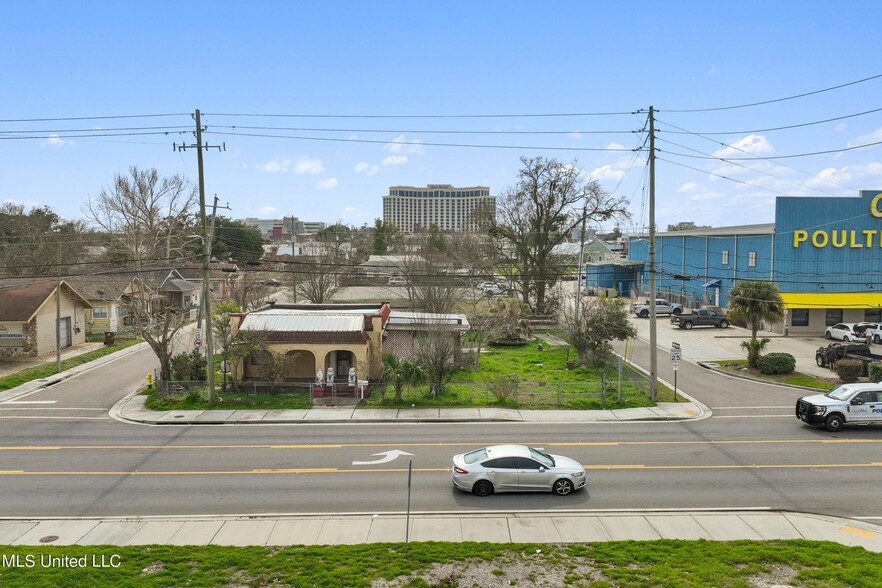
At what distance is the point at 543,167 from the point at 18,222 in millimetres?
58986

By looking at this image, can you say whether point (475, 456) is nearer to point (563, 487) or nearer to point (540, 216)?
point (563, 487)

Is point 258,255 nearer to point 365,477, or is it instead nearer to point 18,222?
point 18,222

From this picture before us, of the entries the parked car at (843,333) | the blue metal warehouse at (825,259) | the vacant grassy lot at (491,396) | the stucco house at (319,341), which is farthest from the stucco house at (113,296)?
the parked car at (843,333)

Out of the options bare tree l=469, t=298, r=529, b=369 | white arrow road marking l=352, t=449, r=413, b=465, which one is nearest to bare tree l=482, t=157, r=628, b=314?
bare tree l=469, t=298, r=529, b=369

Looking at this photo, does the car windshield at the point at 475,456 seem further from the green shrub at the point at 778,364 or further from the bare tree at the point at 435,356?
the green shrub at the point at 778,364

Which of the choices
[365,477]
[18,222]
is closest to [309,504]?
[365,477]

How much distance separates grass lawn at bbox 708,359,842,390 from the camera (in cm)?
3103

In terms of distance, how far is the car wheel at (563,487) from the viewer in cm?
1684

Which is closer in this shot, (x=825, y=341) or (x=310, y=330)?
(x=310, y=330)

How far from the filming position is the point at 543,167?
56.1m

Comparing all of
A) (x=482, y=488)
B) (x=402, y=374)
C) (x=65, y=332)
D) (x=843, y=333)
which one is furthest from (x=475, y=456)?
(x=843, y=333)

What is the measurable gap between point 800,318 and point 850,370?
1957cm

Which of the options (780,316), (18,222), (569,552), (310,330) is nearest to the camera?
(569,552)

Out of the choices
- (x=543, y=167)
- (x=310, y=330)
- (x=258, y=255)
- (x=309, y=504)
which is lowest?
(x=309, y=504)
